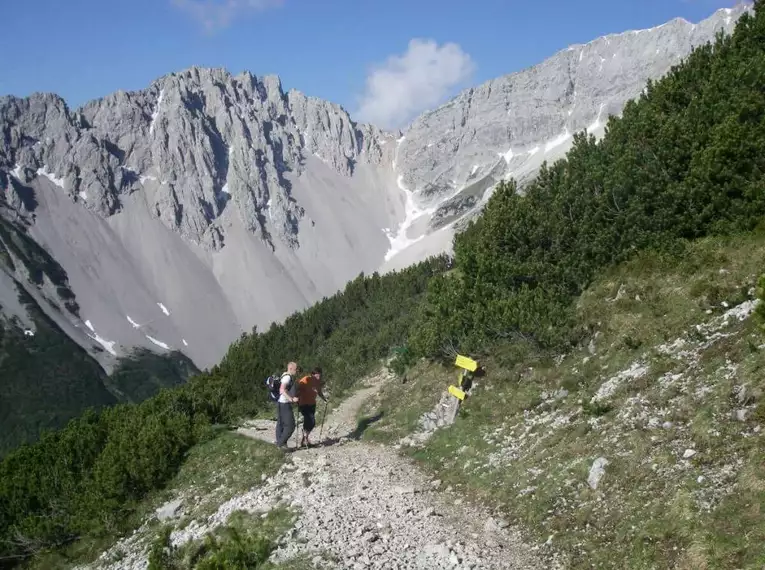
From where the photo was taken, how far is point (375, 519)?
36.7 feet

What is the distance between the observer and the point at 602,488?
9445mm

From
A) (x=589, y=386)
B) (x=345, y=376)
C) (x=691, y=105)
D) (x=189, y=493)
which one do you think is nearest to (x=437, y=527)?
(x=589, y=386)

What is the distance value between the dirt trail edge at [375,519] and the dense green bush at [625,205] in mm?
5921

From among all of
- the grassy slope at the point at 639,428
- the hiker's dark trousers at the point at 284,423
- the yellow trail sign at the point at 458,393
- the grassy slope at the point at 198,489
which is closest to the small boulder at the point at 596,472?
the grassy slope at the point at 639,428

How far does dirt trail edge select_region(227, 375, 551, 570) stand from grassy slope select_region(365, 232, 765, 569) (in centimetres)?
63

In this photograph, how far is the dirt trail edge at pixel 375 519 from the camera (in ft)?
31.1

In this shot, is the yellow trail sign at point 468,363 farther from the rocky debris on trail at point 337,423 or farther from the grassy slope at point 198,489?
the grassy slope at point 198,489

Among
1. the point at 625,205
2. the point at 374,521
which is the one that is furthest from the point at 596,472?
the point at 625,205

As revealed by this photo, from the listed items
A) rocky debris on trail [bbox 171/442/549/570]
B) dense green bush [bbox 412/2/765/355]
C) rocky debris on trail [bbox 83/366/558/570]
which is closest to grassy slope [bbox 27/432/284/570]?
rocky debris on trail [bbox 83/366/558/570]

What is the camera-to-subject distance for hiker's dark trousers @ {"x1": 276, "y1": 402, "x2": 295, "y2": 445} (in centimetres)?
1691

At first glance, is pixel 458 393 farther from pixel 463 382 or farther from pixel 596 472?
pixel 596 472

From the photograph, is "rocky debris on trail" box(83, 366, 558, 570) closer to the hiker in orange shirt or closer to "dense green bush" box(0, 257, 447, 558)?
the hiker in orange shirt

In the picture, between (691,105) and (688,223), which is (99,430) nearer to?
(688,223)

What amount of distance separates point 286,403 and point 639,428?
9.75 m
